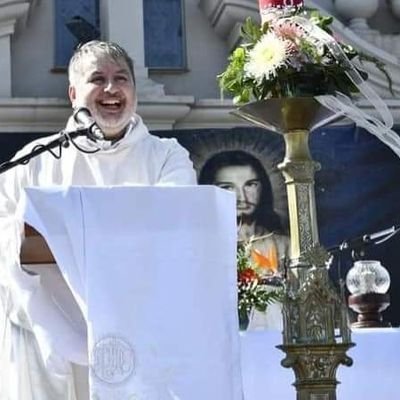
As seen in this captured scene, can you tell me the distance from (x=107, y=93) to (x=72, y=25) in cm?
521

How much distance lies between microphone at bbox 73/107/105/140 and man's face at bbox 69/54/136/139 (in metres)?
0.12

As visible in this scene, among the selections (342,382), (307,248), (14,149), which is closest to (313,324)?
(307,248)

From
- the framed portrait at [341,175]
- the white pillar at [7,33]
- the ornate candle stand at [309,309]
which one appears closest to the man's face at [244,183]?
the framed portrait at [341,175]

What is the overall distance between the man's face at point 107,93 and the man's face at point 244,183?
4.79m

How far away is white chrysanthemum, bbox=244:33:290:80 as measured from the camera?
129 inches

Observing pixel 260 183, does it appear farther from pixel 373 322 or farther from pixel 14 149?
pixel 373 322

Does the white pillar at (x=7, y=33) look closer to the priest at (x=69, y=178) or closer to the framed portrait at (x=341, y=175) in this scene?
the framed portrait at (x=341, y=175)

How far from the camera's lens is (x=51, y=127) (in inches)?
310

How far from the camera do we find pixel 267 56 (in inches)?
130

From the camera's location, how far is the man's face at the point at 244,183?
7.84m

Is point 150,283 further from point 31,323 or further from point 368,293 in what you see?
point 368,293

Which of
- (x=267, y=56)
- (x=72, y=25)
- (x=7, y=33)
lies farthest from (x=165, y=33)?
(x=267, y=56)

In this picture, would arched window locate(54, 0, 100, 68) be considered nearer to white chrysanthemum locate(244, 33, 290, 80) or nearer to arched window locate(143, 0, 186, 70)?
arched window locate(143, 0, 186, 70)

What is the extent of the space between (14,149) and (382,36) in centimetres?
Result: 238
